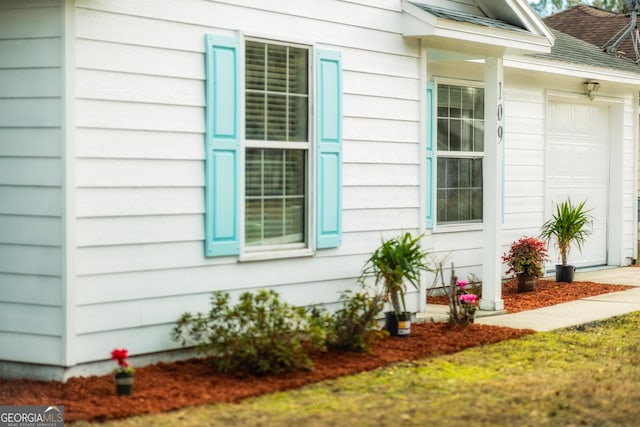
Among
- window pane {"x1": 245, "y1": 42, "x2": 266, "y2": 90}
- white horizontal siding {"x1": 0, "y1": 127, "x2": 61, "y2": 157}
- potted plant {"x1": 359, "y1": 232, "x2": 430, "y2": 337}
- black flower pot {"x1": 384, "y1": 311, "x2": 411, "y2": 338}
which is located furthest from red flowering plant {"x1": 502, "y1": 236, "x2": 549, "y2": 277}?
white horizontal siding {"x1": 0, "y1": 127, "x2": 61, "y2": 157}

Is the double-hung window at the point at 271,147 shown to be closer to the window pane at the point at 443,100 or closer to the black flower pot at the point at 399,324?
the black flower pot at the point at 399,324

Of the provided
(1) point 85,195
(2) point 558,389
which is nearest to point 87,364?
(1) point 85,195

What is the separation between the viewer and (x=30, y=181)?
748 cm

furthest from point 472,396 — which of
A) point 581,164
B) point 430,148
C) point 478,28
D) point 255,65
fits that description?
point 581,164

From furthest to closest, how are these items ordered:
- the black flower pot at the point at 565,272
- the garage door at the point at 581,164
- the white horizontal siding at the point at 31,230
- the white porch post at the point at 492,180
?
the garage door at the point at 581,164 → the black flower pot at the point at 565,272 → the white porch post at the point at 492,180 → the white horizontal siding at the point at 31,230

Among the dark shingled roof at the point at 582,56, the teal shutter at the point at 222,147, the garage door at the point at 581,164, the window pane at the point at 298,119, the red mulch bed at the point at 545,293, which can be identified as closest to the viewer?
the teal shutter at the point at 222,147

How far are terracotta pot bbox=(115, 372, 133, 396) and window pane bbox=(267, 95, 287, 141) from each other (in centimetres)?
263

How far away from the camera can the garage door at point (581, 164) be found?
15227mm

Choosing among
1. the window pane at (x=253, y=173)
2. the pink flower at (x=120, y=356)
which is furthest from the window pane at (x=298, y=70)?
the pink flower at (x=120, y=356)

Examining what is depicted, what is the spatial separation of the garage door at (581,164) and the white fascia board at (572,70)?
1.98 ft

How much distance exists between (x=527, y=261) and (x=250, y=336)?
6.14 metres

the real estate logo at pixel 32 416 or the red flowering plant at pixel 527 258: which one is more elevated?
the red flowering plant at pixel 527 258

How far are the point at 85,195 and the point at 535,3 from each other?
1559 inches

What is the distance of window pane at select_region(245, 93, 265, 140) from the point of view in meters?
8.69
